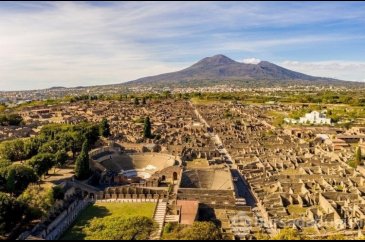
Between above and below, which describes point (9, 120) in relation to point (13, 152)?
above

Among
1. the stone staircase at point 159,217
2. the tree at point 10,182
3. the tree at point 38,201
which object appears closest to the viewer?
the stone staircase at point 159,217

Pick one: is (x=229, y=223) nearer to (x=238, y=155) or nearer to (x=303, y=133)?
(x=238, y=155)

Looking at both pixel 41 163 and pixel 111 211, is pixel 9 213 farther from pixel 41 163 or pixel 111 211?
pixel 41 163

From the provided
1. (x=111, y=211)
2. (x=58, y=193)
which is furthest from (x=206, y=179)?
(x=58, y=193)

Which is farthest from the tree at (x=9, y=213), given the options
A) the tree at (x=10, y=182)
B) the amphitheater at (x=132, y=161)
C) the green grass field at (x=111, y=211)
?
the amphitheater at (x=132, y=161)

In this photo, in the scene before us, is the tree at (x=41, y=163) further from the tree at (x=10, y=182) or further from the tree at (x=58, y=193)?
the tree at (x=58, y=193)

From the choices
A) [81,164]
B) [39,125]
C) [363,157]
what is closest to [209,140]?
[363,157]
